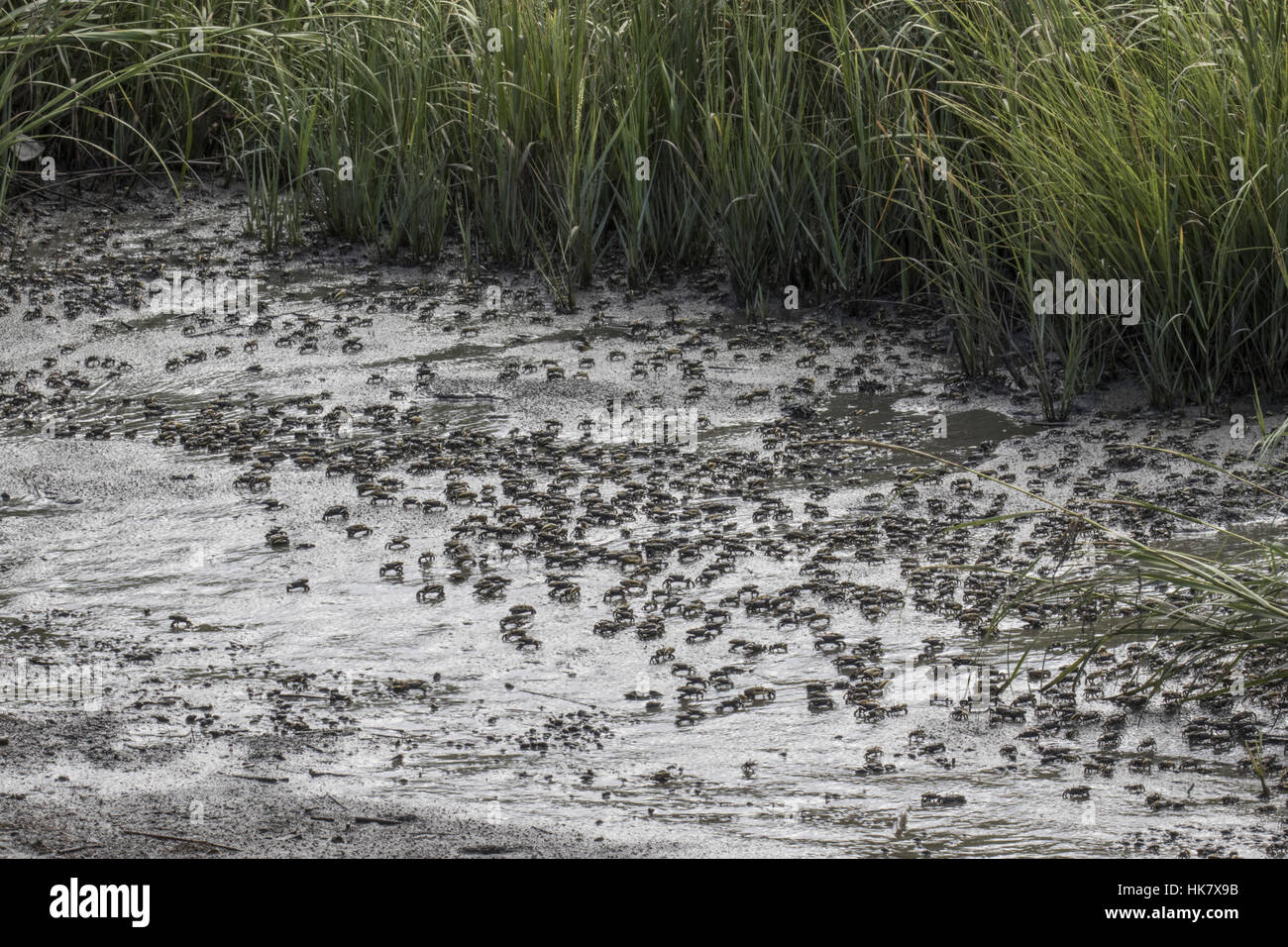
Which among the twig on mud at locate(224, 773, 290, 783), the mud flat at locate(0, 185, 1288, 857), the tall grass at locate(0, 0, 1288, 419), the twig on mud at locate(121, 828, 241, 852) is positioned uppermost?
the tall grass at locate(0, 0, 1288, 419)

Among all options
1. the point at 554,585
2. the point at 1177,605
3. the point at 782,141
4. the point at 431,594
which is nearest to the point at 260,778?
the point at 431,594

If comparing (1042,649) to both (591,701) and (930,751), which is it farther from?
(591,701)

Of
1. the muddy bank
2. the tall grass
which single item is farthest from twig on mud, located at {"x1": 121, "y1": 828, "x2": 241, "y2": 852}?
the tall grass

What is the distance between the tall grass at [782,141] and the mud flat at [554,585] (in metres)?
0.26

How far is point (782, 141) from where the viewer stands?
5.95m

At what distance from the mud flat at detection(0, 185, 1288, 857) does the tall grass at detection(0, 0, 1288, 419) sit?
26 cm

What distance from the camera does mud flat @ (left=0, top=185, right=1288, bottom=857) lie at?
9.28 ft

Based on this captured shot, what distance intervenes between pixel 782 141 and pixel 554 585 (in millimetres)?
2712

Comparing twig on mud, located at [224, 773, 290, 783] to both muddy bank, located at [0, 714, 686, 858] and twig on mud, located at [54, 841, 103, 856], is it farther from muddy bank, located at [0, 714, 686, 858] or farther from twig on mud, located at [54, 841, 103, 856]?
twig on mud, located at [54, 841, 103, 856]

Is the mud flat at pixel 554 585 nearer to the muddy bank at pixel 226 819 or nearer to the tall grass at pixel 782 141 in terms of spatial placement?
the muddy bank at pixel 226 819

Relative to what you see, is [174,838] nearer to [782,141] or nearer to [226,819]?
[226,819]

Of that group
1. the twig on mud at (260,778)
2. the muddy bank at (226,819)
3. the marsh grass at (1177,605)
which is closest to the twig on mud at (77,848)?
the muddy bank at (226,819)

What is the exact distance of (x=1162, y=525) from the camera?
163 inches

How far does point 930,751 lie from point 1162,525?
1.47 m
